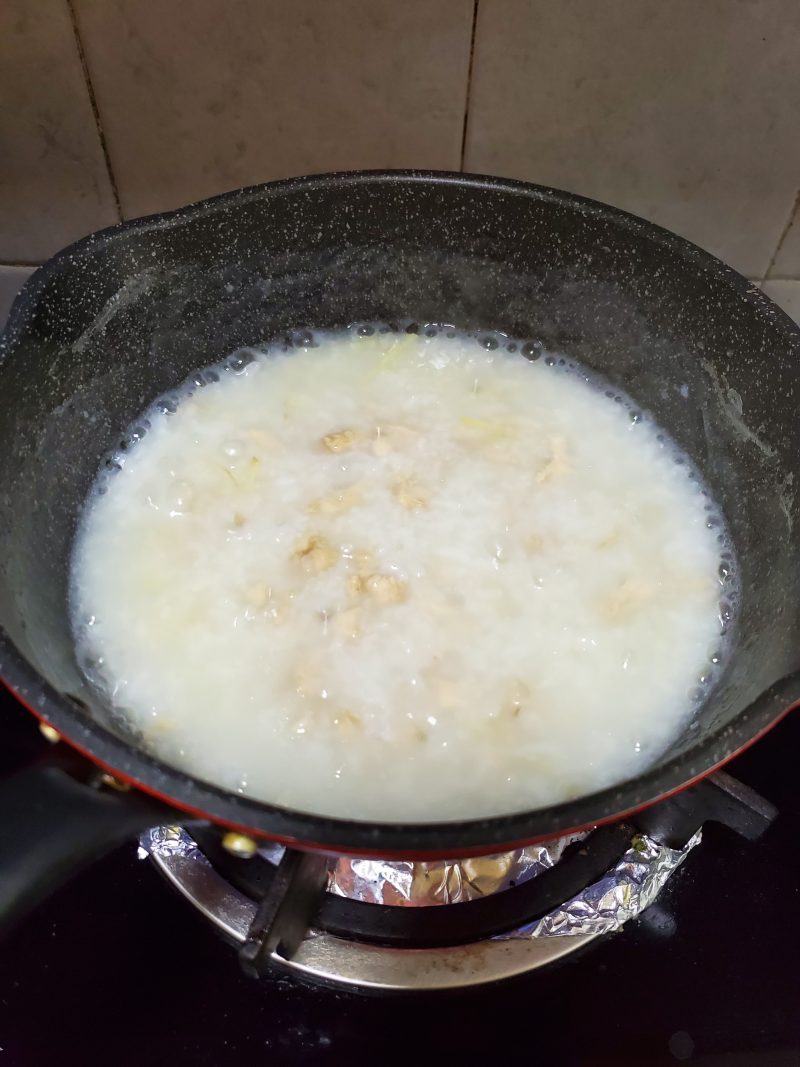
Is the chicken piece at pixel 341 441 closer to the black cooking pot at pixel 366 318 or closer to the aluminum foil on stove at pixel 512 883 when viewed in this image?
the black cooking pot at pixel 366 318

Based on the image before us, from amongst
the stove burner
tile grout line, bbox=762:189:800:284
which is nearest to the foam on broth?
the stove burner

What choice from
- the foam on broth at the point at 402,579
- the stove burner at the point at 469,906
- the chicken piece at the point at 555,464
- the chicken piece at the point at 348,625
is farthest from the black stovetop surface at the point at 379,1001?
the chicken piece at the point at 555,464

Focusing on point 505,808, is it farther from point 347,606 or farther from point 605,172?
point 605,172

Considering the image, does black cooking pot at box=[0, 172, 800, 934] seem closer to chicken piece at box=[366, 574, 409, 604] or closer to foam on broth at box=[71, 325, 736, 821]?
foam on broth at box=[71, 325, 736, 821]

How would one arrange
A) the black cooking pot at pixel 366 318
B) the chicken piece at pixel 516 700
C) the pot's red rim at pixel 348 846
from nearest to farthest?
1. the pot's red rim at pixel 348 846
2. the black cooking pot at pixel 366 318
3. the chicken piece at pixel 516 700

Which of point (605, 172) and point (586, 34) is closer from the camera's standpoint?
point (586, 34)

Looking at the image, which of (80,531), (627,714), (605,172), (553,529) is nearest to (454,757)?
(627,714)

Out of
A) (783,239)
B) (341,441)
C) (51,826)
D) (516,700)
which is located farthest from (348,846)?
(783,239)
